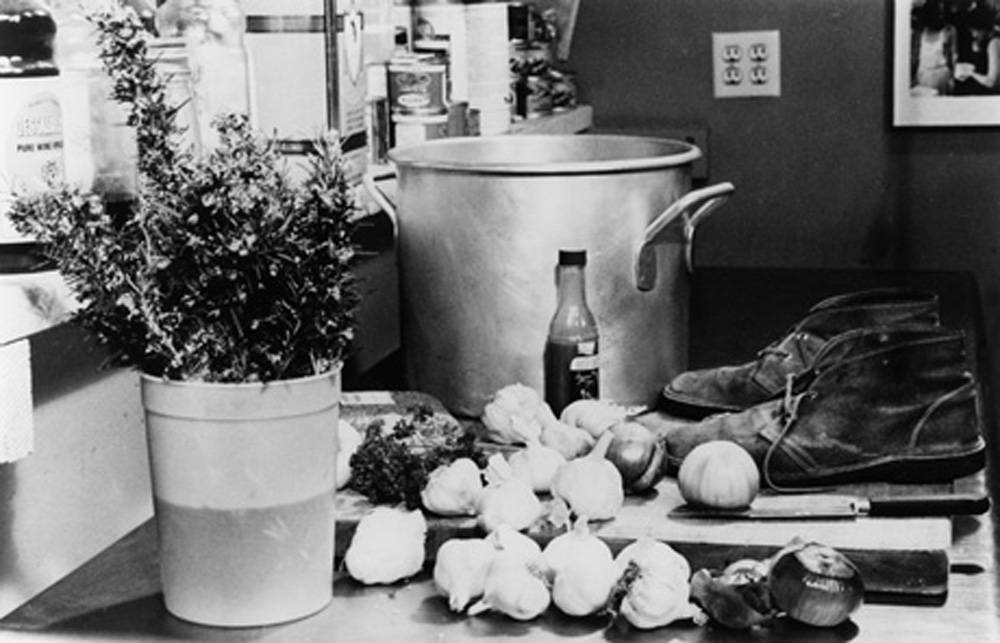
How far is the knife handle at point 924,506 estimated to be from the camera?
1.15 m

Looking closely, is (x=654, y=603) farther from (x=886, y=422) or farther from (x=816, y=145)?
(x=816, y=145)

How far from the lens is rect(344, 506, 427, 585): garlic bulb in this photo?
1.09 meters

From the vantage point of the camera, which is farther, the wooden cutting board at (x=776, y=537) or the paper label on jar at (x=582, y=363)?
the paper label on jar at (x=582, y=363)

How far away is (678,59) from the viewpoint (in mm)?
2777

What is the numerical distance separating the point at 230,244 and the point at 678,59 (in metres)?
1.95

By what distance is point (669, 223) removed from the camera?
1.46 m

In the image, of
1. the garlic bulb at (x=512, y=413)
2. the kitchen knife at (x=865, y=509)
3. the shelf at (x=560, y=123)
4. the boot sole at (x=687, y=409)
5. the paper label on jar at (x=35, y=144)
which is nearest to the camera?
the paper label on jar at (x=35, y=144)

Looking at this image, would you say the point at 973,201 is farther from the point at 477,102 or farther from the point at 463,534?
the point at 463,534

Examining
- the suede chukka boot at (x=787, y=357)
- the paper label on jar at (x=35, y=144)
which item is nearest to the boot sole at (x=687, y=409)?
the suede chukka boot at (x=787, y=357)

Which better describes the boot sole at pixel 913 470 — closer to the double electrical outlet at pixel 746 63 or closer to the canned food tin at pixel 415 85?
the canned food tin at pixel 415 85

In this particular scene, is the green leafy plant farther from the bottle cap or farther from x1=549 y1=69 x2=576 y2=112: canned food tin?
x1=549 y1=69 x2=576 y2=112: canned food tin

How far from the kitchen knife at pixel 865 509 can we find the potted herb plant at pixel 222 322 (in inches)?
13.7

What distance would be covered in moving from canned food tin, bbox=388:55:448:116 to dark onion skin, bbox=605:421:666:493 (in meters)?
0.77

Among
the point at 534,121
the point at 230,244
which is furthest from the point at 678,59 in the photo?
the point at 230,244
